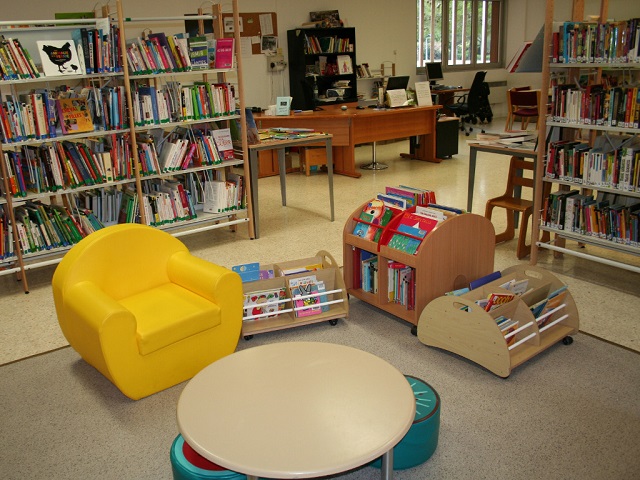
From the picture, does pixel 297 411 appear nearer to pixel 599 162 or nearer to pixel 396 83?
pixel 599 162

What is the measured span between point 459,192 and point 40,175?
4.15 metres

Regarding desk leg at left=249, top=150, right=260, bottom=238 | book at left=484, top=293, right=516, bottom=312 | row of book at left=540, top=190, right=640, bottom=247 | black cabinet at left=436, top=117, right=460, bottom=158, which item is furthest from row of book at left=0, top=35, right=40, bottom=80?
black cabinet at left=436, top=117, right=460, bottom=158

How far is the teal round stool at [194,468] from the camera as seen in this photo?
209 cm

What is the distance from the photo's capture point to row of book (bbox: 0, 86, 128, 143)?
4.08 meters

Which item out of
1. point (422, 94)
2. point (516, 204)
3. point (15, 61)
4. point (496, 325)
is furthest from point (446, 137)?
point (496, 325)

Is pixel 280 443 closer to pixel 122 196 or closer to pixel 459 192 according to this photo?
pixel 122 196

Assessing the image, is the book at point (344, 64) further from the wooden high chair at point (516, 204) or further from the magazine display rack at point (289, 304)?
the magazine display rack at point (289, 304)

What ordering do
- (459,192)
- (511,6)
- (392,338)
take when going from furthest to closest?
(511,6) → (459,192) → (392,338)

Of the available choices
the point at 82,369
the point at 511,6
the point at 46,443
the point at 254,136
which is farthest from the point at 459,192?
the point at 511,6

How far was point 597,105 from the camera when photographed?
382 centimetres

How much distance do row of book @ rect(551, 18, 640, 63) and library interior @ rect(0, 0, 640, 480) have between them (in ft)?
0.04

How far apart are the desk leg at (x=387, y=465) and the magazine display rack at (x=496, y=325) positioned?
1.00 m

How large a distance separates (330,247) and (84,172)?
195 centimetres

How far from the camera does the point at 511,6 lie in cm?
1230
